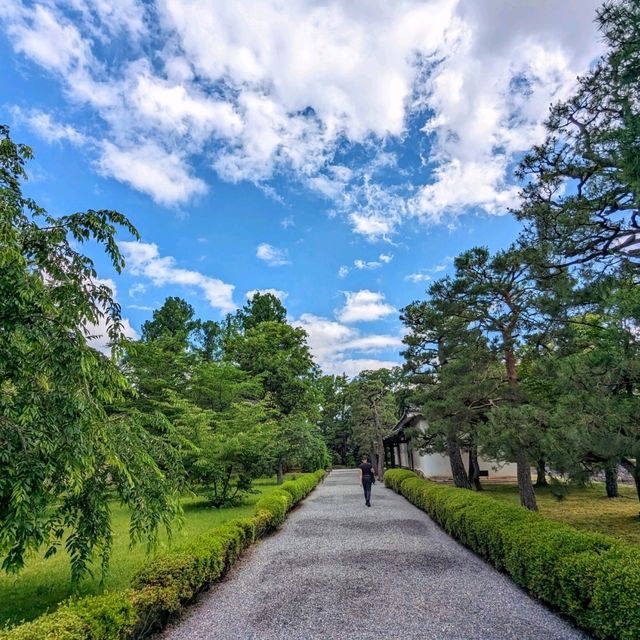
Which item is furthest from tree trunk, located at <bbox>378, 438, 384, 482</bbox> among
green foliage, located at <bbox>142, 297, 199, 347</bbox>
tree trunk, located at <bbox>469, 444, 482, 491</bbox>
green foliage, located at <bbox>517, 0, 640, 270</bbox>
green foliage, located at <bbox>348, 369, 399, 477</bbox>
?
green foliage, located at <bbox>517, 0, 640, 270</bbox>

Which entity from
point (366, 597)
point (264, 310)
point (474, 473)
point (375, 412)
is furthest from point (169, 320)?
point (366, 597)

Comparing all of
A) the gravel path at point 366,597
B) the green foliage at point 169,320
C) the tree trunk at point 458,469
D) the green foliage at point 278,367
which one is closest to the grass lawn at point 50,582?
the gravel path at point 366,597

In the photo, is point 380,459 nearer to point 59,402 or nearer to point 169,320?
point 169,320

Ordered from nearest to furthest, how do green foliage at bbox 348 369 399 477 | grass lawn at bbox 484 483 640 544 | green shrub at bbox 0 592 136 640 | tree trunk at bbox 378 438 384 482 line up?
green shrub at bbox 0 592 136 640 < grass lawn at bbox 484 483 640 544 < tree trunk at bbox 378 438 384 482 < green foliage at bbox 348 369 399 477

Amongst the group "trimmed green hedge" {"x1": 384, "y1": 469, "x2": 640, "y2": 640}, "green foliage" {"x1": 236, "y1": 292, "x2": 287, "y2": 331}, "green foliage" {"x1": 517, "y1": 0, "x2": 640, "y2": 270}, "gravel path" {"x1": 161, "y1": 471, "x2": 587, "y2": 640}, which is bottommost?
"gravel path" {"x1": 161, "y1": 471, "x2": 587, "y2": 640}

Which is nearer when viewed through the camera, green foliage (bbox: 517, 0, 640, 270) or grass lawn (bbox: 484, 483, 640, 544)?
green foliage (bbox: 517, 0, 640, 270)

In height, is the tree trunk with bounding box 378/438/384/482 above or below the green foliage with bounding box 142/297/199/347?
below

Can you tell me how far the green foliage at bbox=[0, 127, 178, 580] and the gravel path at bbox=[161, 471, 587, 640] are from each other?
1.69 m

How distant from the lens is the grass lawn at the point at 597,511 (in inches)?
354

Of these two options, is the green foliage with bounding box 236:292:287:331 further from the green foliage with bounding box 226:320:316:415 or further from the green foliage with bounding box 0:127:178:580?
the green foliage with bounding box 0:127:178:580

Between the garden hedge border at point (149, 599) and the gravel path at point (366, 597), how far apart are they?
268mm

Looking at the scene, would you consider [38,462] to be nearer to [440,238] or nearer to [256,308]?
[440,238]

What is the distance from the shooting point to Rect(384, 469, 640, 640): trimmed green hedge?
11.8ft

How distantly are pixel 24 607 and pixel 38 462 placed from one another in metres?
2.92
